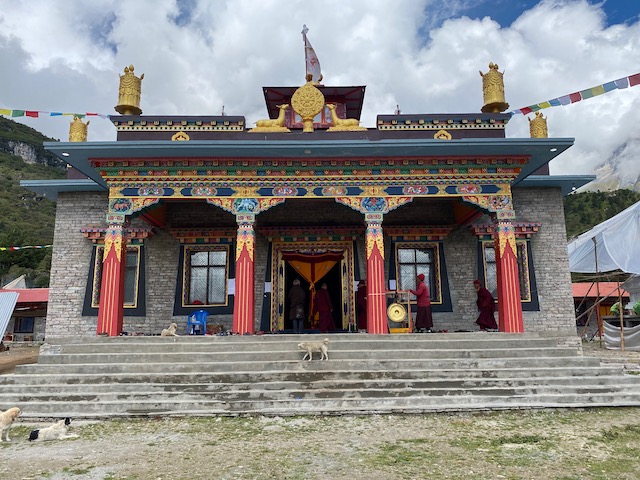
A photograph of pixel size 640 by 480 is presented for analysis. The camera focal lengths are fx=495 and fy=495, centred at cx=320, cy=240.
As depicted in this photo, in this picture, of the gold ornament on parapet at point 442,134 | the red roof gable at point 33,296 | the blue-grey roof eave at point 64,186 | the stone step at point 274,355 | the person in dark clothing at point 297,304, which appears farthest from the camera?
the red roof gable at point 33,296

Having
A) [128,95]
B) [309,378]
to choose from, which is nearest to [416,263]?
[309,378]

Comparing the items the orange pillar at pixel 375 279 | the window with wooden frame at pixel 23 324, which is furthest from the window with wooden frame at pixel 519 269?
the window with wooden frame at pixel 23 324

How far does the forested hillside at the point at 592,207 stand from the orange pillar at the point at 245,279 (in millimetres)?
29353

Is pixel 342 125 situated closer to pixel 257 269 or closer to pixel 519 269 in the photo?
pixel 257 269

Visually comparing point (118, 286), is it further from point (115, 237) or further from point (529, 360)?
point (529, 360)

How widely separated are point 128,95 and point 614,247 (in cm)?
1318

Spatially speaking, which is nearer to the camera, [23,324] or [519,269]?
[519,269]

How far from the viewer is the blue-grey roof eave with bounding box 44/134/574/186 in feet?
32.0

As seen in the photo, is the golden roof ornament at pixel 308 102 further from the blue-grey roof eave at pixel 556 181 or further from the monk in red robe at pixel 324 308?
the blue-grey roof eave at pixel 556 181

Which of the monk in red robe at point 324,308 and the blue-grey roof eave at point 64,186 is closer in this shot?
the monk in red robe at point 324,308

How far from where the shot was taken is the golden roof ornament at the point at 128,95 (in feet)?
43.7

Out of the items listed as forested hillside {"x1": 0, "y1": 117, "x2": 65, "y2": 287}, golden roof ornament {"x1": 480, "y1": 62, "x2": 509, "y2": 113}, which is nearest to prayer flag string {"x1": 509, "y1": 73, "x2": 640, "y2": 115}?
golden roof ornament {"x1": 480, "y1": 62, "x2": 509, "y2": 113}

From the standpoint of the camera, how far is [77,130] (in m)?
12.9

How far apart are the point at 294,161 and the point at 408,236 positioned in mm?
3758
